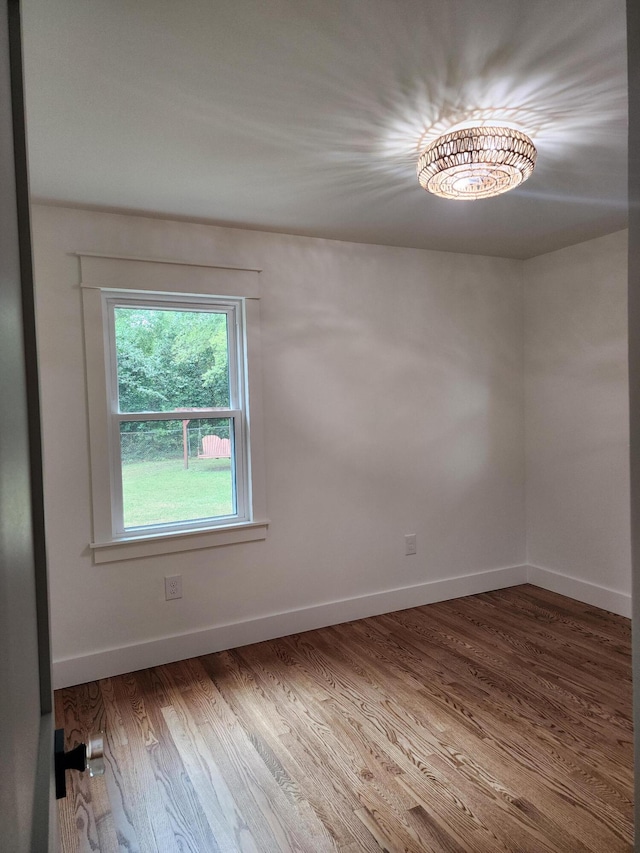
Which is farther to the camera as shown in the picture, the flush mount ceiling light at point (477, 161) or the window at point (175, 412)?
the window at point (175, 412)

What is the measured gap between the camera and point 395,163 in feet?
7.18

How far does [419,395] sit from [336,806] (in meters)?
2.40

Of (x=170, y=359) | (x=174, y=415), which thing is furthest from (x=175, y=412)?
(x=170, y=359)

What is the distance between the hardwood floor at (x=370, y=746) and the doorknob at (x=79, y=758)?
1202mm

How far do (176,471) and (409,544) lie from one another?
162 centimetres

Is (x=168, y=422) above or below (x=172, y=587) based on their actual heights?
above

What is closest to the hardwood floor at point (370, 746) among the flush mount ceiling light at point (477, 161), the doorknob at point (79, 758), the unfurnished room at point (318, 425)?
the unfurnished room at point (318, 425)

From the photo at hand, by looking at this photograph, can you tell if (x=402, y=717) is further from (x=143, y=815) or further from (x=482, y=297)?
(x=482, y=297)

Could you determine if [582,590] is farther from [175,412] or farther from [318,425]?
[175,412]

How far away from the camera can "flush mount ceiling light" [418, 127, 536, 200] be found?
1.88 m

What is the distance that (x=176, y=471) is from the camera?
2973 mm

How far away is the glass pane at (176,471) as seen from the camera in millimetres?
2871

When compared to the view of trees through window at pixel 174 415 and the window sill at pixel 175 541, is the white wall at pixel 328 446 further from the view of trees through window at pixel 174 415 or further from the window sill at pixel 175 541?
the view of trees through window at pixel 174 415

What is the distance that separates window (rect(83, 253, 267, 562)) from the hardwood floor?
2.48 feet
